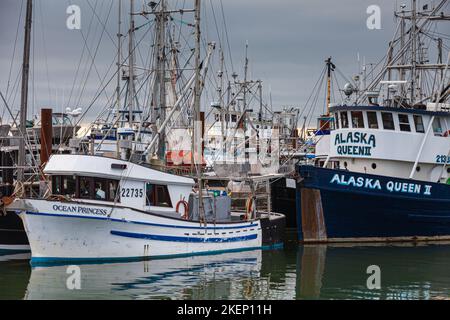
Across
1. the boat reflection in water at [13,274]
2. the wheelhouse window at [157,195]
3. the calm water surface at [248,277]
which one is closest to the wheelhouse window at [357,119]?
the calm water surface at [248,277]

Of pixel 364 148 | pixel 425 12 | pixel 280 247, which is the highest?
pixel 425 12

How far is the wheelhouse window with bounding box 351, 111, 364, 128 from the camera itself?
30.4m

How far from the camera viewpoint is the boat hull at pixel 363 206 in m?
28.8

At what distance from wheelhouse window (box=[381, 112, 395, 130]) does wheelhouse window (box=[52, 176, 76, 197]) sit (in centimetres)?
1348

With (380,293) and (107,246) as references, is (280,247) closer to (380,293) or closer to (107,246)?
(107,246)

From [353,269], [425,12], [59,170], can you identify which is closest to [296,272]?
[353,269]

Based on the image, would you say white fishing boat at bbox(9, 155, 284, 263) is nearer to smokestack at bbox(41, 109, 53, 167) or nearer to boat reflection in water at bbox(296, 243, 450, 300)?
boat reflection in water at bbox(296, 243, 450, 300)

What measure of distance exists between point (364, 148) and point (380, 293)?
39.7 ft

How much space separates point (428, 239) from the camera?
30.4 m

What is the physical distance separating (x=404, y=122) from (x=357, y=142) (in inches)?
87.4

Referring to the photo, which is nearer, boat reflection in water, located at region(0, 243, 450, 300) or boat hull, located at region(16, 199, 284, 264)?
boat reflection in water, located at region(0, 243, 450, 300)

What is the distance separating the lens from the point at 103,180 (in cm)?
2356

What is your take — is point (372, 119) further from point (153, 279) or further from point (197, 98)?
point (153, 279)

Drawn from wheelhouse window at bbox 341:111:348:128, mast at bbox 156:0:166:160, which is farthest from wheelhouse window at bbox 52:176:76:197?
wheelhouse window at bbox 341:111:348:128
